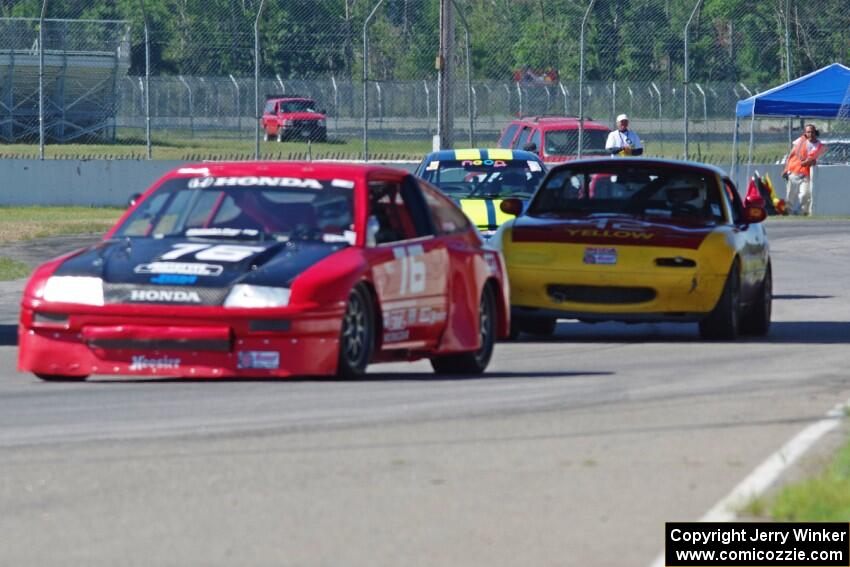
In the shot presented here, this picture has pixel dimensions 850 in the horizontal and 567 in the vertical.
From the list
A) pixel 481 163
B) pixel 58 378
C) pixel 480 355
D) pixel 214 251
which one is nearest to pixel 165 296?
pixel 214 251

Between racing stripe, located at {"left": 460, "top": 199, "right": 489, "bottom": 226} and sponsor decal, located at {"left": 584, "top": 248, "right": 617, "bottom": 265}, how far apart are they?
11.3 feet

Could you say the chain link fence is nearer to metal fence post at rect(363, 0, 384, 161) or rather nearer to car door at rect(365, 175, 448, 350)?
metal fence post at rect(363, 0, 384, 161)

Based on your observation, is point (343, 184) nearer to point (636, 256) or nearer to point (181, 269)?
point (181, 269)

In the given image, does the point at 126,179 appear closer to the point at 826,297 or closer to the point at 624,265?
the point at 826,297

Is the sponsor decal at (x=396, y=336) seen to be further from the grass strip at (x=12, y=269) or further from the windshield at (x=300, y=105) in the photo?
the windshield at (x=300, y=105)

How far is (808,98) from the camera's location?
32875 mm

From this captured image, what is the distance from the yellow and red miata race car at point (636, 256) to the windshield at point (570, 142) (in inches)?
624

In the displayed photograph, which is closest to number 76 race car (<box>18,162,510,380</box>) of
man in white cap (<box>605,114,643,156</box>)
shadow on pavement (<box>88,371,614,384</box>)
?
shadow on pavement (<box>88,371,614,384</box>)

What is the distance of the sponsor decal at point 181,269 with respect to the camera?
9.65 meters

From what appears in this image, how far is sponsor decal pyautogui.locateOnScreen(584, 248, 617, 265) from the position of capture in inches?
533

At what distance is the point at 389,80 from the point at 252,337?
87.9ft

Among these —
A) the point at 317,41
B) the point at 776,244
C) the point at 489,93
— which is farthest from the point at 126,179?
the point at 776,244

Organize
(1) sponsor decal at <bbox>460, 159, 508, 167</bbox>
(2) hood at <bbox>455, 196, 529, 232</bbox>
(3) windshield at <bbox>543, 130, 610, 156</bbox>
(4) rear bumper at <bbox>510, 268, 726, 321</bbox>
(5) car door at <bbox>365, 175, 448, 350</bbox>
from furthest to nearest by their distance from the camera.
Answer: (3) windshield at <bbox>543, 130, 610, 156</bbox> → (1) sponsor decal at <bbox>460, 159, 508, 167</bbox> → (2) hood at <bbox>455, 196, 529, 232</bbox> → (4) rear bumper at <bbox>510, 268, 726, 321</bbox> → (5) car door at <bbox>365, 175, 448, 350</bbox>

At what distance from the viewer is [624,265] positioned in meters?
13.5
